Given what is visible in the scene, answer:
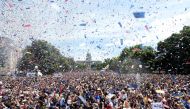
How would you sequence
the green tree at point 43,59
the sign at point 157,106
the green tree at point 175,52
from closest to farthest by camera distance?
the sign at point 157,106
the green tree at point 175,52
the green tree at point 43,59

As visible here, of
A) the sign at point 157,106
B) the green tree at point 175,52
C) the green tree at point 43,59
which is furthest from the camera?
the green tree at point 43,59

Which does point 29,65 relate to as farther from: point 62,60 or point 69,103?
point 69,103

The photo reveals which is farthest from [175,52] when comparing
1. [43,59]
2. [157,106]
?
[157,106]

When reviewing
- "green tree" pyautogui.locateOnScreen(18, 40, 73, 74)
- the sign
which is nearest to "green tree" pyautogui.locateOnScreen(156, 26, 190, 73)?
"green tree" pyautogui.locateOnScreen(18, 40, 73, 74)

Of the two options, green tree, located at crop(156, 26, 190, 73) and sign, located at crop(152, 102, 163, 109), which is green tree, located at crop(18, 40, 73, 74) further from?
sign, located at crop(152, 102, 163, 109)

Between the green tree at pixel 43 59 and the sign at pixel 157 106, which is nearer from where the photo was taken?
the sign at pixel 157 106

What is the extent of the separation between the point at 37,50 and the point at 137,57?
31148 mm

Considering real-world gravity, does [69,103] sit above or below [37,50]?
below

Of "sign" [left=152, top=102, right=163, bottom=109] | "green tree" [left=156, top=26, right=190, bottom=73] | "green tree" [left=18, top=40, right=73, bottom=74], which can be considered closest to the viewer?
"sign" [left=152, top=102, right=163, bottom=109]

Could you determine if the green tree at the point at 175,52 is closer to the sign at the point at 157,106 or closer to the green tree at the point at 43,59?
the green tree at the point at 43,59

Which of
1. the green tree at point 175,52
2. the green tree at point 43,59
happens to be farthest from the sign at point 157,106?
the green tree at point 43,59

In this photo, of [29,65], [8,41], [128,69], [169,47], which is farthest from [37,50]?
[169,47]

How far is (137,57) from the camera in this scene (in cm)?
13825

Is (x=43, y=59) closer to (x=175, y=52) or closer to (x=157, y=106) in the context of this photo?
(x=175, y=52)
